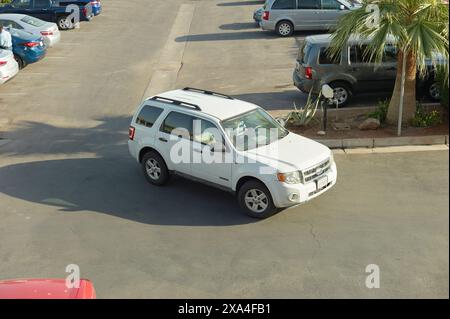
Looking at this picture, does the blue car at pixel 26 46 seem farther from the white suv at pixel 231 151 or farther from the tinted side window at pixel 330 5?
the tinted side window at pixel 330 5

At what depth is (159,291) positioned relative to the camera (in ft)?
26.4

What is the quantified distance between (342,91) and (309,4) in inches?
379

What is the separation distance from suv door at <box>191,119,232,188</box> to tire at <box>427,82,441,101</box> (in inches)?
253

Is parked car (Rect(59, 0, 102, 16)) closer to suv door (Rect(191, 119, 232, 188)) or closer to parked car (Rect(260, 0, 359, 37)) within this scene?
parked car (Rect(260, 0, 359, 37))

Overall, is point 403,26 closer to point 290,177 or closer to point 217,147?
point 290,177

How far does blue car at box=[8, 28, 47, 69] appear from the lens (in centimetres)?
2012

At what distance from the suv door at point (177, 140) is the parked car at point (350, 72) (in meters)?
5.03

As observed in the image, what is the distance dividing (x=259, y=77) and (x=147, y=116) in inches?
304

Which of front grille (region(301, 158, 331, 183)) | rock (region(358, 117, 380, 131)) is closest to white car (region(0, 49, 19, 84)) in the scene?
rock (region(358, 117, 380, 131))

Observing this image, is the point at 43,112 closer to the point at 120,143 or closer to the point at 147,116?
the point at 120,143

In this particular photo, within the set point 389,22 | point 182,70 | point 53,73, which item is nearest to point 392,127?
point 389,22

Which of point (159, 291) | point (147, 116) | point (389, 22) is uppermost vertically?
point (389, 22)

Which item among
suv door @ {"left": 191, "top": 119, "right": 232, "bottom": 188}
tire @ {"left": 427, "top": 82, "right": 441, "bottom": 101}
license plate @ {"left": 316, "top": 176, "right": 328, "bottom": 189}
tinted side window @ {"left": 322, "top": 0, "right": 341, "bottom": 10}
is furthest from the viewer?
tinted side window @ {"left": 322, "top": 0, "right": 341, "bottom": 10}
